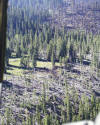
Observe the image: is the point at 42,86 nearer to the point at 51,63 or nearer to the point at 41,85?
the point at 41,85

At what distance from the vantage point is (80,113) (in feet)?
13.5

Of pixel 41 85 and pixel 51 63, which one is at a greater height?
pixel 51 63

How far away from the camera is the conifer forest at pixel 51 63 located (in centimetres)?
400

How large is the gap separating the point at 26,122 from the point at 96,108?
107 centimetres

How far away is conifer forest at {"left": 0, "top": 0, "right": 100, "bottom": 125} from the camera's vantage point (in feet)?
13.1

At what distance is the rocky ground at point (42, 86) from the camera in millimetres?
3977

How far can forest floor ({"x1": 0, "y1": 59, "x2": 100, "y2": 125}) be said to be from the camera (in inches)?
157

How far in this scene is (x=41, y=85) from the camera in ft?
13.3

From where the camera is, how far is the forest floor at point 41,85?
398 centimetres

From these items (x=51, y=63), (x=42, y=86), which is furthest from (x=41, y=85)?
(x=51, y=63)

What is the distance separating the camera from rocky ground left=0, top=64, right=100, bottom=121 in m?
3.98

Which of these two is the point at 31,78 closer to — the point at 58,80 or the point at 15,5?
the point at 58,80

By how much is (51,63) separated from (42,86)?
0.37 metres

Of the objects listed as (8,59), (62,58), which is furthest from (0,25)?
(62,58)
